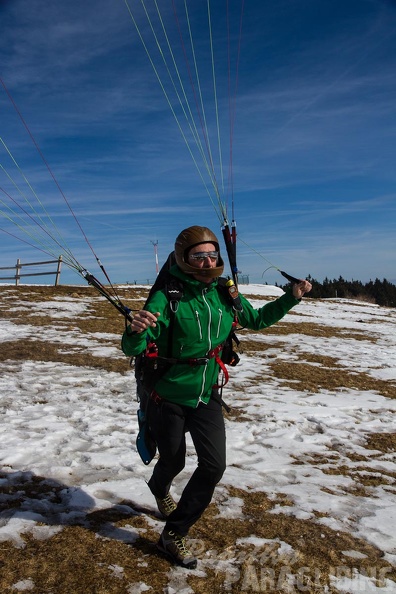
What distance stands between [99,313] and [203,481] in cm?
1654

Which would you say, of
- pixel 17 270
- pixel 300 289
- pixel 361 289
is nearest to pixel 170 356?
pixel 300 289

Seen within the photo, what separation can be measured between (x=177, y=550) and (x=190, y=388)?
47.8 inches

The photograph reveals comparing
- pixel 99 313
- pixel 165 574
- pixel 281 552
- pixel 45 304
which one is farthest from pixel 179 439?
pixel 45 304

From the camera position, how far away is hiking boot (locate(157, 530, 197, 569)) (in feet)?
11.2

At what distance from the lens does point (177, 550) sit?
11.3 feet

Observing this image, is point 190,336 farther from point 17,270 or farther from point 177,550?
point 17,270

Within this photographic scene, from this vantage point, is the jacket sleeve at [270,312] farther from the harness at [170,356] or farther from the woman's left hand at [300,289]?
the harness at [170,356]

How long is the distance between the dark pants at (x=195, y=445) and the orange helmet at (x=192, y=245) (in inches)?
39.7

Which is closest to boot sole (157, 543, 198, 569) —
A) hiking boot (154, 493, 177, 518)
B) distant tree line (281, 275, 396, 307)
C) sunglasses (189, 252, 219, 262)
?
hiking boot (154, 493, 177, 518)

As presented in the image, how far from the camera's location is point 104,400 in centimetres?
805

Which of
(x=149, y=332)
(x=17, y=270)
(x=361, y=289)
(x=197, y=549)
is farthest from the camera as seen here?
(x=361, y=289)

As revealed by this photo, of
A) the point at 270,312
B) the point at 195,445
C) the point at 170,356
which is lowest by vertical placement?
the point at 195,445

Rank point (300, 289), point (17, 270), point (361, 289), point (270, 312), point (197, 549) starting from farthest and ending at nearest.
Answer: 1. point (361, 289)
2. point (17, 270)
3. point (270, 312)
4. point (300, 289)
5. point (197, 549)

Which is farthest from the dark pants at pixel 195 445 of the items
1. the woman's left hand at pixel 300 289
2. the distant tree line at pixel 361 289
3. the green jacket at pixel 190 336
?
the distant tree line at pixel 361 289
